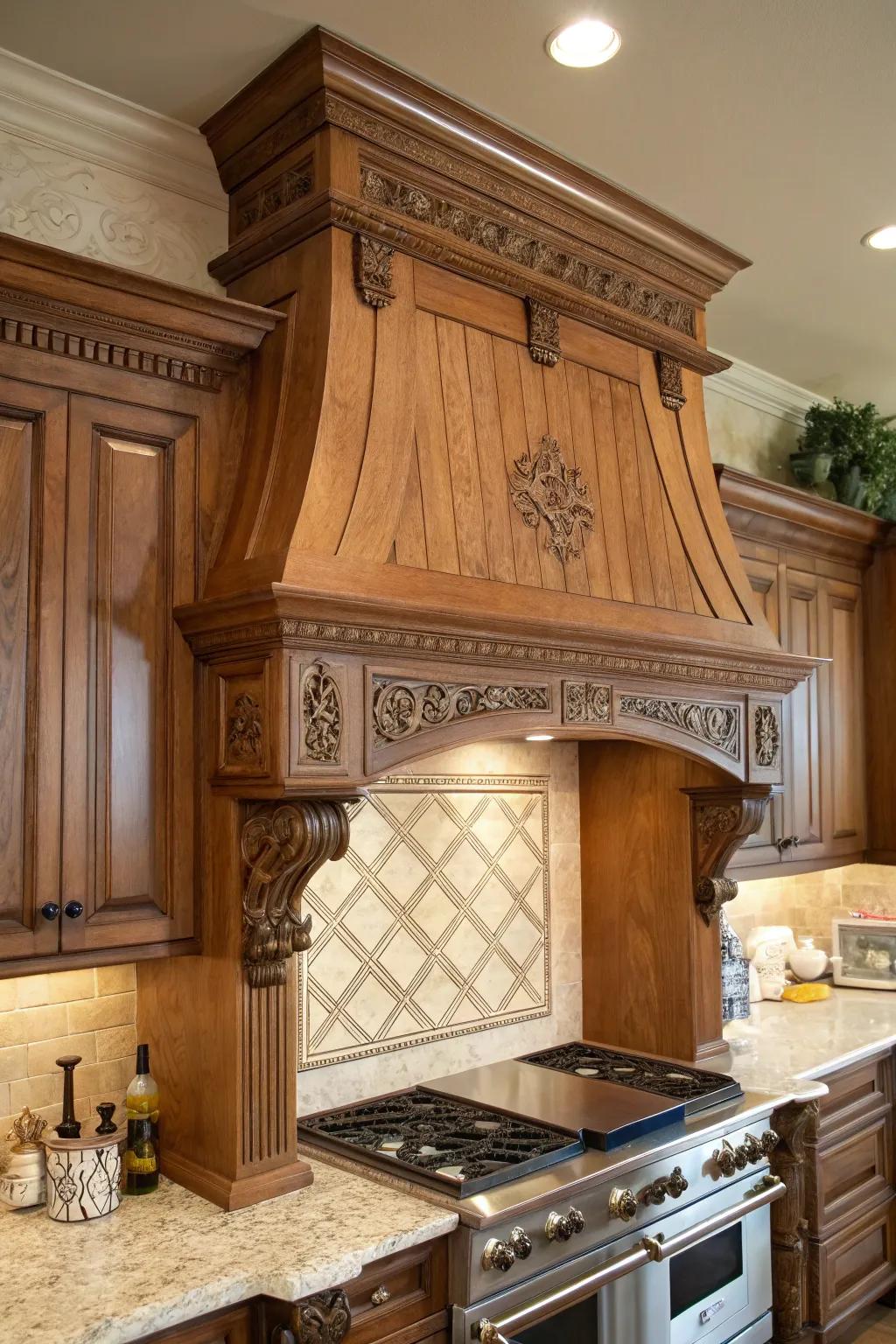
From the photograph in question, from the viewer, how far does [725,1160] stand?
8.35 feet

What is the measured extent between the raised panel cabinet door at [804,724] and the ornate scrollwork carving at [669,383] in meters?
1.03

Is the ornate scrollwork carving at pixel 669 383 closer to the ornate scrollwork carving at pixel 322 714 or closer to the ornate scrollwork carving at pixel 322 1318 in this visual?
the ornate scrollwork carving at pixel 322 714

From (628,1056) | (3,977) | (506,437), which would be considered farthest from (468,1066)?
(506,437)

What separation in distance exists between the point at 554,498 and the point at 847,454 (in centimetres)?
197

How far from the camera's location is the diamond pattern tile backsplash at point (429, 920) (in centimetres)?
259

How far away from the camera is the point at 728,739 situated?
2924mm

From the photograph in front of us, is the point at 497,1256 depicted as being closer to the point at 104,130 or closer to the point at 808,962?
the point at 104,130

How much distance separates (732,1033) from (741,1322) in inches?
37.0

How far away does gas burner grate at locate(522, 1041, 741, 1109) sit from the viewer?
8.89 ft

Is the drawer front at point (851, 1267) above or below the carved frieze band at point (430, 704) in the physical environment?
below

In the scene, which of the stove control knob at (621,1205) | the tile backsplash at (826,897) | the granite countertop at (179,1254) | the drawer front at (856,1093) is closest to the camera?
the granite countertop at (179,1254)

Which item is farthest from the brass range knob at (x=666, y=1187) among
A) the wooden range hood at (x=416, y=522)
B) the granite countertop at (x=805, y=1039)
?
the wooden range hood at (x=416, y=522)

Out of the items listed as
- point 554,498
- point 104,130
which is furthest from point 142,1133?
point 104,130

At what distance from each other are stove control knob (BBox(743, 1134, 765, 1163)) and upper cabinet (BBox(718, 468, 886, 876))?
3.18ft
